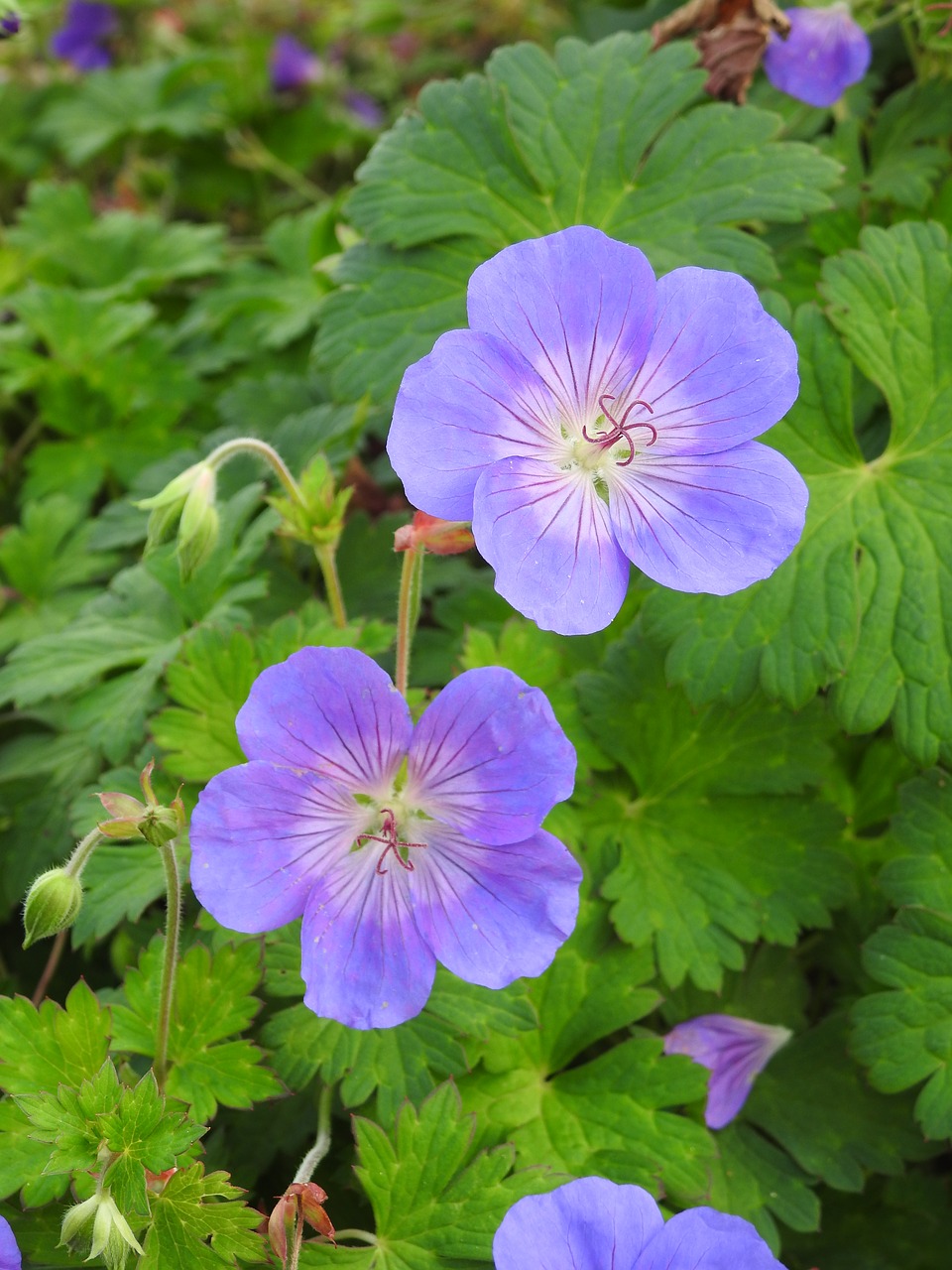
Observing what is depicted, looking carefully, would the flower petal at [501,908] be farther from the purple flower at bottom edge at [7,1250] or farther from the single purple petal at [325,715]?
the purple flower at bottom edge at [7,1250]

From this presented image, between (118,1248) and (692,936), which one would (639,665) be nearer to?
(692,936)

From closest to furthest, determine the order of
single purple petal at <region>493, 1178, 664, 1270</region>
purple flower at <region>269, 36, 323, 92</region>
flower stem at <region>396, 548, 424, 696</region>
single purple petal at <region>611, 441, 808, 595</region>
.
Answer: single purple petal at <region>493, 1178, 664, 1270</region>, single purple petal at <region>611, 441, 808, 595</region>, flower stem at <region>396, 548, 424, 696</region>, purple flower at <region>269, 36, 323, 92</region>

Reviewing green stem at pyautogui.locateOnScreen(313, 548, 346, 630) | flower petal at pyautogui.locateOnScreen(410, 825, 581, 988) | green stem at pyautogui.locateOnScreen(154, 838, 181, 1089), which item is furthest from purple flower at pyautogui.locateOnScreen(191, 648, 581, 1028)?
green stem at pyautogui.locateOnScreen(313, 548, 346, 630)

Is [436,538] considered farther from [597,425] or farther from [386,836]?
[386,836]

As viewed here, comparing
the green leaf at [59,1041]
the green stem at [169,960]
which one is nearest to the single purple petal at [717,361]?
the green stem at [169,960]

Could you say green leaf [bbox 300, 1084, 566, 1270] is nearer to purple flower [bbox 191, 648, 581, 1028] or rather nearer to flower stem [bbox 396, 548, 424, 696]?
purple flower [bbox 191, 648, 581, 1028]

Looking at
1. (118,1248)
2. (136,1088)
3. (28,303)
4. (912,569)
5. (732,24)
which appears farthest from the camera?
(28,303)

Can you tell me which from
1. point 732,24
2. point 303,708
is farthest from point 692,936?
point 732,24

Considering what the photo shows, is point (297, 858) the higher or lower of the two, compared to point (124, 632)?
higher
